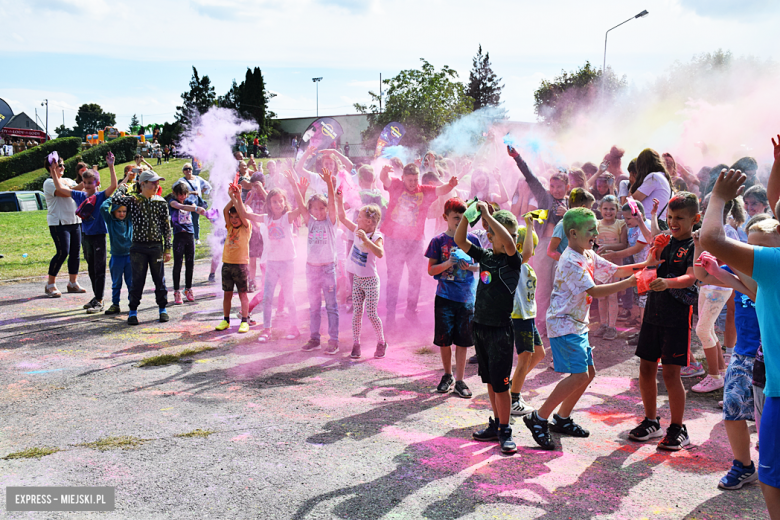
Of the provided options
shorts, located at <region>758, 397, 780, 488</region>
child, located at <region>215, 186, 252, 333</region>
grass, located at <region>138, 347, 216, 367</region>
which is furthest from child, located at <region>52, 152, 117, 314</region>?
shorts, located at <region>758, 397, 780, 488</region>

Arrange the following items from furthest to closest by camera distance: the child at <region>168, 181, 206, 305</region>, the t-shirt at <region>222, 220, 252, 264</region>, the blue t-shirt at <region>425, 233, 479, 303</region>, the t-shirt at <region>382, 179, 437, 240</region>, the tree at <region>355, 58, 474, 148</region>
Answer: the tree at <region>355, 58, 474, 148</region>, the child at <region>168, 181, 206, 305</region>, the t-shirt at <region>382, 179, 437, 240</region>, the t-shirt at <region>222, 220, 252, 264</region>, the blue t-shirt at <region>425, 233, 479, 303</region>

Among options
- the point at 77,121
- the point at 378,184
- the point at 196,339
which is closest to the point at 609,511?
the point at 196,339

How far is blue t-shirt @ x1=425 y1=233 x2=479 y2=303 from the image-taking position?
16.8 ft

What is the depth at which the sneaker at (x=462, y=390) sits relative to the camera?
16.3 feet

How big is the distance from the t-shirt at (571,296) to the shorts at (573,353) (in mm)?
41

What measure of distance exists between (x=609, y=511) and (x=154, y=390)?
3.82 meters

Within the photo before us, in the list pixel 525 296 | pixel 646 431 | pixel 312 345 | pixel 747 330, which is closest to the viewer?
pixel 747 330

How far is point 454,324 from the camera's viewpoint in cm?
510

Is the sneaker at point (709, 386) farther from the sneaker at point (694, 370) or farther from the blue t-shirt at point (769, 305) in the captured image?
the blue t-shirt at point (769, 305)

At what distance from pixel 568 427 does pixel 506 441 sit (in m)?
0.60

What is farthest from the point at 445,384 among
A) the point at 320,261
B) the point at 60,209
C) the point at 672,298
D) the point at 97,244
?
the point at 60,209

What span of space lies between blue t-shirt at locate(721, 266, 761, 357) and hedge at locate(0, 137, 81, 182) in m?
47.7

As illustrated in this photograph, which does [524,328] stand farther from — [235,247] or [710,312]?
[235,247]

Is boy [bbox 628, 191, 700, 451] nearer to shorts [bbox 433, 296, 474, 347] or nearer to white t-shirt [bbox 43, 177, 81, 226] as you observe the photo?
shorts [bbox 433, 296, 474, 347]
